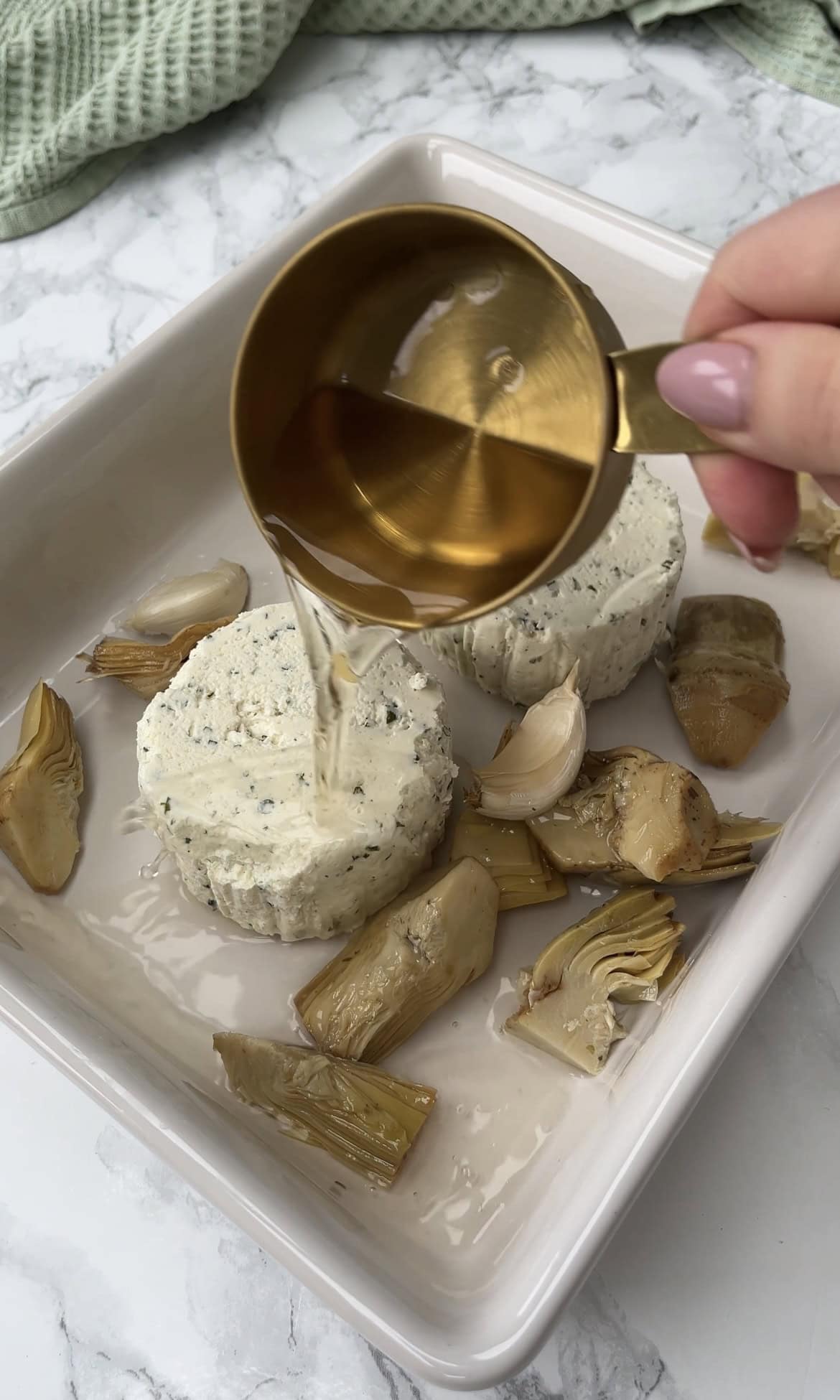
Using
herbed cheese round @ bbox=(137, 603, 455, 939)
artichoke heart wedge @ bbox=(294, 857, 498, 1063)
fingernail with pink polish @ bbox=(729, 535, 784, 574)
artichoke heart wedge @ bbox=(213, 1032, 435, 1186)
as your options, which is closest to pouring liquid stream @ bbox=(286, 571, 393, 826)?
herbed cheese round @ bbox=(137, 603, 455, 939)

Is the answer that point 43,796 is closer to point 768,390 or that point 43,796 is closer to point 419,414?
point 419,414

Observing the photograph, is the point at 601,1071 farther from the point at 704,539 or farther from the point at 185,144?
the point at 185,144

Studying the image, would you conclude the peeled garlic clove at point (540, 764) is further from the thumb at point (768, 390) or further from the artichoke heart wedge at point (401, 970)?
the thumb at point (768, 390)

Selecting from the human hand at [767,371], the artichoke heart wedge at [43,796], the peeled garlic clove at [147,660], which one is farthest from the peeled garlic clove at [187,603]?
the human hand at [767,371]

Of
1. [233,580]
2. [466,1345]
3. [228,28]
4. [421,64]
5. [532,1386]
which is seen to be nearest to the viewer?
[466,1345]

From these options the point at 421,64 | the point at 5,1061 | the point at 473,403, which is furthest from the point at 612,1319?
the point at 421,64

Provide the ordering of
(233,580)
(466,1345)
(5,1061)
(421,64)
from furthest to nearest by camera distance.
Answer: (421,64) < (233,580) < (5,1061) < (466,1345)

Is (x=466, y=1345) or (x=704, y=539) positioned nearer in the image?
(x=466, y=1345)

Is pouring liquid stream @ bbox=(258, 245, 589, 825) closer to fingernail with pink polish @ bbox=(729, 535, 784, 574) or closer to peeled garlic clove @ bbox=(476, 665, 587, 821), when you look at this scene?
fingernail with pink polish @ bbox=(729, 535, 784, 574)
